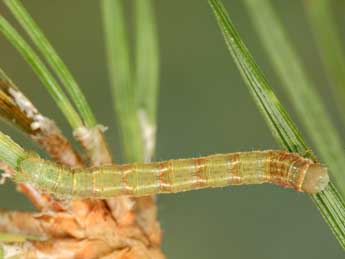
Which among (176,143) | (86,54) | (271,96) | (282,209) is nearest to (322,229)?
(282,209)

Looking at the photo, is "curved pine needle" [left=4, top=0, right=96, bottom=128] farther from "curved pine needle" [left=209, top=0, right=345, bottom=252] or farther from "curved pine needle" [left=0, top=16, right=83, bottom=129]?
"curved pine needle" [left=209, top=0, right=345, bottom=252]

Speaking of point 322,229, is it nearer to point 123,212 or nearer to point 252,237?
point 252,237

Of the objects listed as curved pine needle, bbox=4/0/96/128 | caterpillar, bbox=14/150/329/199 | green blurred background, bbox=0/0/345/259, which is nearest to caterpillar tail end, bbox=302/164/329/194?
caterpillar, bbox=14/150/329/199

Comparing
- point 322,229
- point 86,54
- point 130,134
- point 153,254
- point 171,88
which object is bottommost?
point 153,254

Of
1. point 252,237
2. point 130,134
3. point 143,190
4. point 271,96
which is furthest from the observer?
point 252,237

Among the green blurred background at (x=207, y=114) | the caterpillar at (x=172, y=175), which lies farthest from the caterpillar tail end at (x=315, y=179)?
the green blurred background at (x=207, y=114)

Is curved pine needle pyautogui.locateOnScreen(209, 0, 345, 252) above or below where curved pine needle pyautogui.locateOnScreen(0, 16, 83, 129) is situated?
below

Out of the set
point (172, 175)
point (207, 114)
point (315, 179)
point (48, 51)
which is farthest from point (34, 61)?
point (207, 114)
